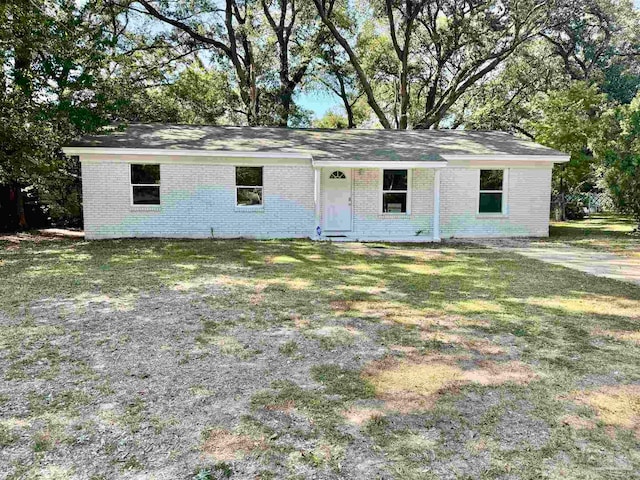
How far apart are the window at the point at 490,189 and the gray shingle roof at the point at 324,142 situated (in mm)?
693

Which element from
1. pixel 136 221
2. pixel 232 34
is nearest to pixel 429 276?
pixel 136 221

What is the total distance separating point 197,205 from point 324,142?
15.1 ft

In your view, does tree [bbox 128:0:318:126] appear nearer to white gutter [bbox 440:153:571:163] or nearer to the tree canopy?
the tree canopy

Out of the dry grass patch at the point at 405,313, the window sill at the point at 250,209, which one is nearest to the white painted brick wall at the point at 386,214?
the window sill at the point at 250,209

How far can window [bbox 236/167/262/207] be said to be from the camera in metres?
13.6

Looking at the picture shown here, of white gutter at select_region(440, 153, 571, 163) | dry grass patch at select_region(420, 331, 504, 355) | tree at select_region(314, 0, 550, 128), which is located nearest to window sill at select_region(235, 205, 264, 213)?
white gutter at select_region(440, 153, 571, 163)

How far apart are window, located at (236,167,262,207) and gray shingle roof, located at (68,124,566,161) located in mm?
649

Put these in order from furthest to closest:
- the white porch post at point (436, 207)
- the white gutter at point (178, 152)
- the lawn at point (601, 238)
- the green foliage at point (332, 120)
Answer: the green foliage at point (332, 120), the white porch post at point (436, 207), the white gutter at point (178, 152), the lawn at point (601, 238)

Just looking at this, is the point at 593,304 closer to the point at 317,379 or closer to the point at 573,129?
the point at 317,379

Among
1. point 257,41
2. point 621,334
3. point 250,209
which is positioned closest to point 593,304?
point 621,334

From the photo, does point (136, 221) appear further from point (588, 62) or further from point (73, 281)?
point (588, 62)

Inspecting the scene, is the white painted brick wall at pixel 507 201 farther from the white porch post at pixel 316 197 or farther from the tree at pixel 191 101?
the tree at pixel 191 101

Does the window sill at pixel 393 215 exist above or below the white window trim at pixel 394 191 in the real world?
below

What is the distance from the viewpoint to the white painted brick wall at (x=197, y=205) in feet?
42.5
